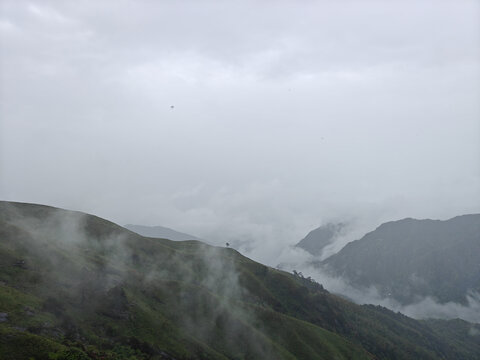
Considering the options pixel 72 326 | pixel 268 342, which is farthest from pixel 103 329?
pixel 268 342

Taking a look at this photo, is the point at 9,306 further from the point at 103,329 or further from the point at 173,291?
the point at 173,291

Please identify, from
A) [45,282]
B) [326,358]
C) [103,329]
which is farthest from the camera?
[326,358]

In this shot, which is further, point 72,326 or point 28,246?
point 28,246

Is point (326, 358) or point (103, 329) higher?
point (103, 329)

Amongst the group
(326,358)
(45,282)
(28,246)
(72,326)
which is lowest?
(326,358)

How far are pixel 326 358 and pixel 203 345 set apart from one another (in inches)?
3111

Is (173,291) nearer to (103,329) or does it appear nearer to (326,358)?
(103,329)

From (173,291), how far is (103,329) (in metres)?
58.7

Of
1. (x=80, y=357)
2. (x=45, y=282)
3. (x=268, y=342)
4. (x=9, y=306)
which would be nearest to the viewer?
(x=80, y=357)

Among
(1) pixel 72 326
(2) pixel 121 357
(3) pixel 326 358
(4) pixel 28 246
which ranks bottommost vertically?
(3) pixel 326 358

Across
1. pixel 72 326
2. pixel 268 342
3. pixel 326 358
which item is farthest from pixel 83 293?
pixel 326 358

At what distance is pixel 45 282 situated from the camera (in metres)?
127

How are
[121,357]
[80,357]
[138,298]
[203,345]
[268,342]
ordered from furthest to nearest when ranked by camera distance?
1. [268,342]
2. [138,298]
3. [203,345]
4. [121,357]
5. [80,357]

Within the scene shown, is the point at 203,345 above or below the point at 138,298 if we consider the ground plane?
below
